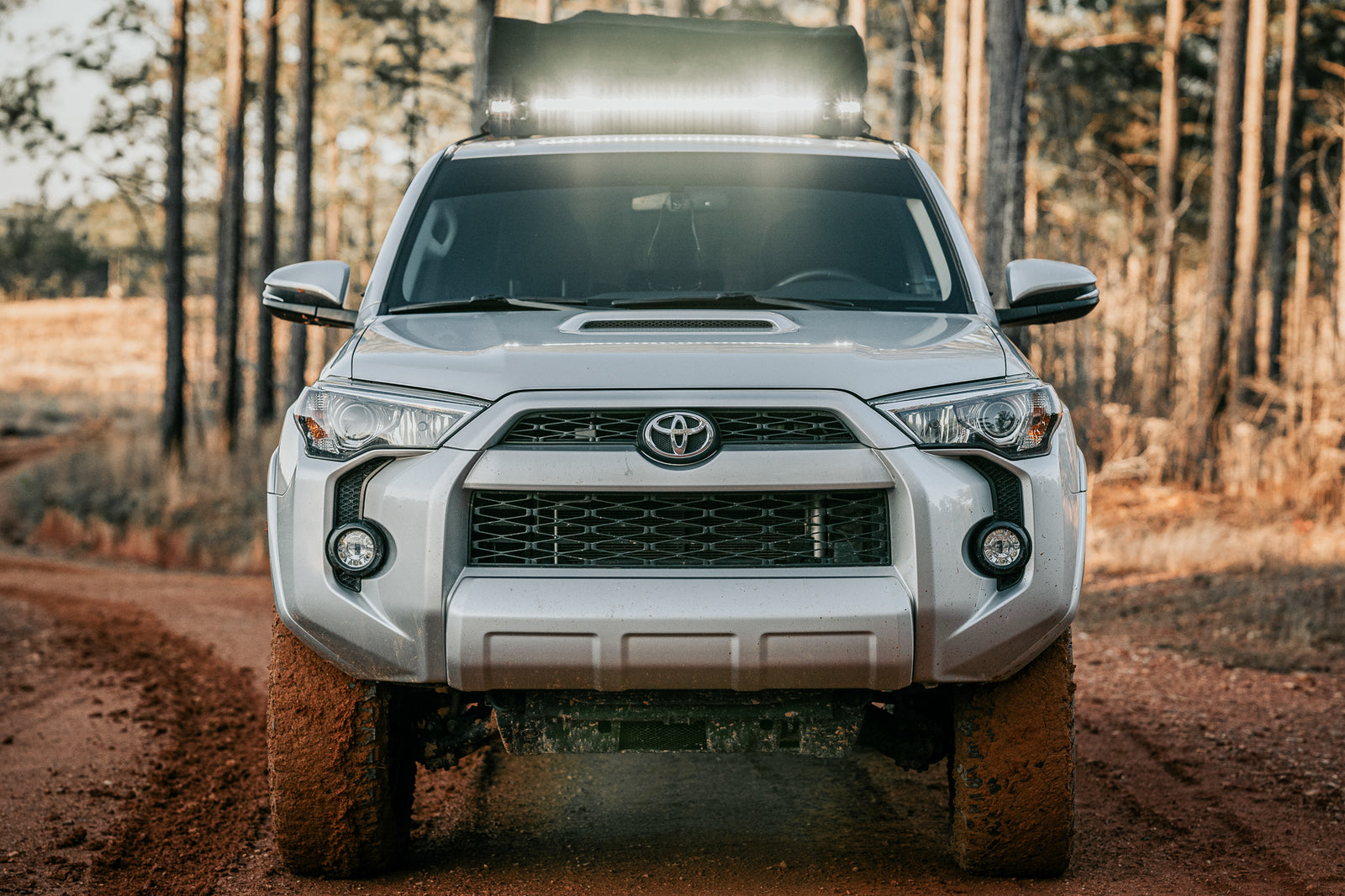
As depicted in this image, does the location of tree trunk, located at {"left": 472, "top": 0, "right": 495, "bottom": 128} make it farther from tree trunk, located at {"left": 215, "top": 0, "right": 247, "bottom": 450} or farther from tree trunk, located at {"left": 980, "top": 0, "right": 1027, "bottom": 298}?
tree trunk, located at {"left": 215, "top": 0, "right": 247, "bottom": 450}

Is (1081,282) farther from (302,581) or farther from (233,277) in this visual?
(233,277)

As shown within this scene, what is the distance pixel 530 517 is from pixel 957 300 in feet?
5.99

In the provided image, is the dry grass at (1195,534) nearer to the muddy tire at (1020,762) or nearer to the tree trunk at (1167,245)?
the tree trunk at (1167,245)

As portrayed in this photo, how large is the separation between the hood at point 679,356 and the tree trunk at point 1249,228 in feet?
49.5

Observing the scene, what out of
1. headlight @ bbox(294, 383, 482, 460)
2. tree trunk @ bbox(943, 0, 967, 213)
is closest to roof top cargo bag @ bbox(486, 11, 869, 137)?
headlight @ bbox(294, 383, 482, 460)

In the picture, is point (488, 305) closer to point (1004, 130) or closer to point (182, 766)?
point (182, 766)

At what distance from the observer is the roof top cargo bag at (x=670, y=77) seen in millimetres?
5695

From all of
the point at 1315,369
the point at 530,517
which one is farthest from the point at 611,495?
the point at 1315,369

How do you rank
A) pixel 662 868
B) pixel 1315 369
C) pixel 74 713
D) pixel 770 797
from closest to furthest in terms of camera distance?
pixel 662 868
pixel 770 797
pixel 74 713
pixel 1315 369

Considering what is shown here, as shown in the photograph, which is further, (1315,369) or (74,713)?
(1315,369)

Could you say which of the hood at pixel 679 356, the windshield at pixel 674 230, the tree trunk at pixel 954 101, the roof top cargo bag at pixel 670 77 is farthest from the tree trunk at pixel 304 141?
the hood at pixel 679 356

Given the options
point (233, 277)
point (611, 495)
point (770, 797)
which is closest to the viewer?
point (611, 495)

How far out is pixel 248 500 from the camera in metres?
18.1

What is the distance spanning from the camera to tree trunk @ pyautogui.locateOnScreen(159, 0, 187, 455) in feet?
75.6
